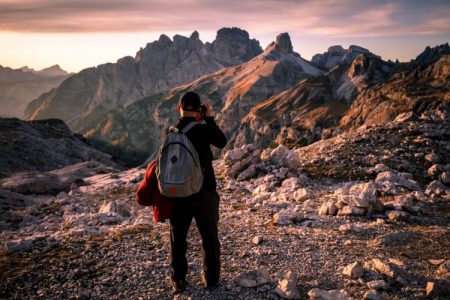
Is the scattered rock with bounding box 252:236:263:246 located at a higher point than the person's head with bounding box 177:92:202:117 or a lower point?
lower

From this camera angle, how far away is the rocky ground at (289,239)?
26.0 ft

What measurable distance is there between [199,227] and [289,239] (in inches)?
167

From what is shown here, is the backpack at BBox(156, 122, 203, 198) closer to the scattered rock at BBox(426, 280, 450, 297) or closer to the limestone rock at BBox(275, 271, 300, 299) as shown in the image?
the limestone rock at BBox(275, 271, 300, 299)

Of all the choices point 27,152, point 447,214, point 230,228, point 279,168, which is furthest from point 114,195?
point 27,152

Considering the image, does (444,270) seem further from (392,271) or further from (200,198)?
(200,198)

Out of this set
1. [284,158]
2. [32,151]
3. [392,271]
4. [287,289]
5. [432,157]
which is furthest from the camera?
[32,151]

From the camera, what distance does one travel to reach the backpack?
690cm

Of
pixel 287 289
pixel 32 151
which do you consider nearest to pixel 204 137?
pixel 287 289

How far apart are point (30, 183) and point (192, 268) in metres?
30.2

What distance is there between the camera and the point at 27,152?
205ft

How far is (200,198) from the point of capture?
24.1 feet

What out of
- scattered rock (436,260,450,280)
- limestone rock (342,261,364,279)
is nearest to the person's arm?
limestone rock (342,261,364,279)

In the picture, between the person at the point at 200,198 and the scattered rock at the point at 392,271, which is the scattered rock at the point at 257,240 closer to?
the person at the point at 200,198

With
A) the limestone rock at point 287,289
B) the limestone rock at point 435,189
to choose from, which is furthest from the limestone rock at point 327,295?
the limestone rock at point 435,189
